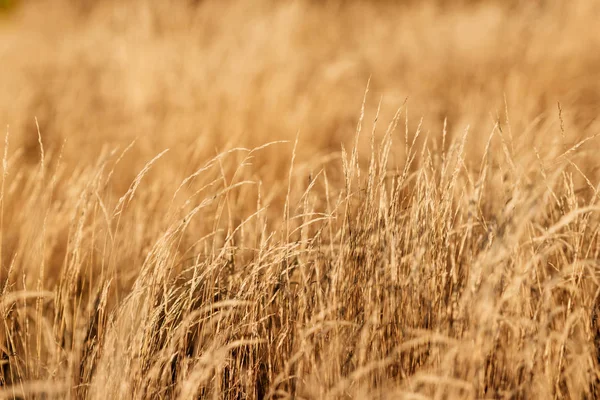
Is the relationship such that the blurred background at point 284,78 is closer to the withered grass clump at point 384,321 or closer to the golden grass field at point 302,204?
the golden grass field at point 302,204

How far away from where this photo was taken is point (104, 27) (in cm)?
599

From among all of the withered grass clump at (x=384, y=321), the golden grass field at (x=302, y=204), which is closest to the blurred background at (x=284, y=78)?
the golden grass field at (x=302, y=204)

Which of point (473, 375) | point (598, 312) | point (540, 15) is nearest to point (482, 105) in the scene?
point (540, 15)

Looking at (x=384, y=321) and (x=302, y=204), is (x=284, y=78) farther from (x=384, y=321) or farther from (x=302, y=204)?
(x=384, y=321)

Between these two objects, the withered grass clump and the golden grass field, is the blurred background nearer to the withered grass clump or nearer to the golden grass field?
the golden grass field

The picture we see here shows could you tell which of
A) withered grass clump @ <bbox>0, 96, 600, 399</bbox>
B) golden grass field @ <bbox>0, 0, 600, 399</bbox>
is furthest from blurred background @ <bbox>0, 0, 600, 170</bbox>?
withered grass clump @ <bbox>0, 96, 600, 399</bbox>

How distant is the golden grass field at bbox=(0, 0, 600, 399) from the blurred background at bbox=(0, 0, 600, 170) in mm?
22

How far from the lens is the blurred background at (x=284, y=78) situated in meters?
3.37

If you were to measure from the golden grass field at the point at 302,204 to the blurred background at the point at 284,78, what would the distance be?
0.02 metres

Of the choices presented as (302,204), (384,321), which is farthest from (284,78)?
(384,321)

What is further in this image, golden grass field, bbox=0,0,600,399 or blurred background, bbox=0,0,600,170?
blurred background, bbox=0,0,600,170

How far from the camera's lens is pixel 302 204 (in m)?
1.64

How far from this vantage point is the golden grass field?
4.07 ft

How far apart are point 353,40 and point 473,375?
200 inches
